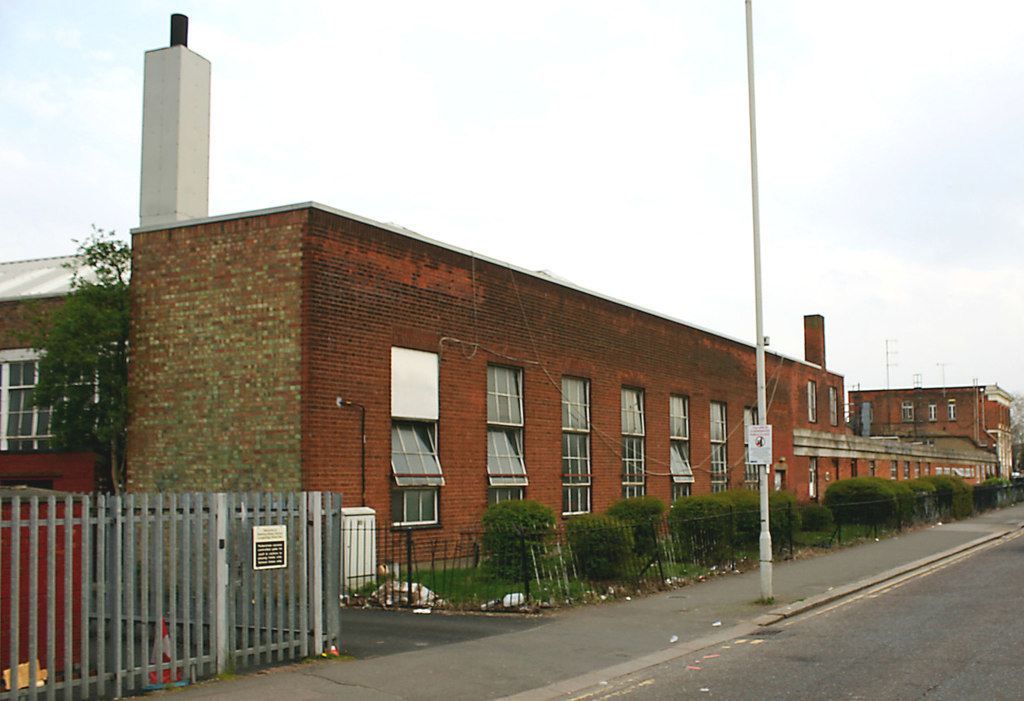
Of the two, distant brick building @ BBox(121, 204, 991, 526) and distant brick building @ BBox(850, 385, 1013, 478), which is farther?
distant brick building @ BBox(850, 385, 1013, 478)

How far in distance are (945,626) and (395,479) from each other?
10.4m

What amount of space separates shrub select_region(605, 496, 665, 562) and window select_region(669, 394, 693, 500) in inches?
443

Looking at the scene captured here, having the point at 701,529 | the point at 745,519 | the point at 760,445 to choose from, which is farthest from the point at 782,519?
the point at 760,445

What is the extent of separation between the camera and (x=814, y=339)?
50469 millimetres

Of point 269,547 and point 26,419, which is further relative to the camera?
point 26,419

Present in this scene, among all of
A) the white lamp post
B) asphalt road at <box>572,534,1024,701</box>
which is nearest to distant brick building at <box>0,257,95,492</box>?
the white lamp post

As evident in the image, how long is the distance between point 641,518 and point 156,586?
1212 centimetres

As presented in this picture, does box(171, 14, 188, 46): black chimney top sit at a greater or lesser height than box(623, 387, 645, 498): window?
greater

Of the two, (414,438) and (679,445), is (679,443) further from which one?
Result: (414,438)

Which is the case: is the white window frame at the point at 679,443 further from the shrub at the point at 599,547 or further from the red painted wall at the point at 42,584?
the red painted wall at the point at 42,584

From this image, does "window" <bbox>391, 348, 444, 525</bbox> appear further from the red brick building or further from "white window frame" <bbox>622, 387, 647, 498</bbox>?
"white window frame" <bbox>622, 387, 647, 498</bbox>

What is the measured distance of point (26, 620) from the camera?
9.17 metres

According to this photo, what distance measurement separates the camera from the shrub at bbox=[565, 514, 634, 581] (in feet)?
57.3

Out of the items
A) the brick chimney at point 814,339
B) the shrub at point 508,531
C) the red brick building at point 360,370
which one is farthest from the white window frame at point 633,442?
the brick chimney at point 814,339
